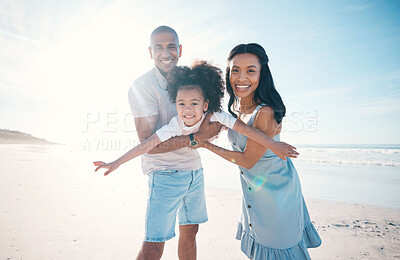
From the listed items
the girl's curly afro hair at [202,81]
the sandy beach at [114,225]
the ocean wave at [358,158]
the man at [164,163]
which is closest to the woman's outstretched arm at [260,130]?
the man at [164,163]

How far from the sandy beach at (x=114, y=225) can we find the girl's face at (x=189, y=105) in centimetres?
204

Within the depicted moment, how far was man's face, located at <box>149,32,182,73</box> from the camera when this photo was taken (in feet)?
8.05

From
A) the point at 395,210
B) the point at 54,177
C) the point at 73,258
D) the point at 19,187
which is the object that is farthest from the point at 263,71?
the point at 54,177

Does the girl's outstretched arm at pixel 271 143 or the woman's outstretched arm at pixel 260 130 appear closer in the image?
the girl's outstretched arm at pixel 271 143

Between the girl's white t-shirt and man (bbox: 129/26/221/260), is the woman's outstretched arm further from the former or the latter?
man (bbox: 129/26/221/260)

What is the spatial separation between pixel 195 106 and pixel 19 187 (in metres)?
5.87

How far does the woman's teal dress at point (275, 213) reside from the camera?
184 cm

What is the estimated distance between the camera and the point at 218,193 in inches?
257

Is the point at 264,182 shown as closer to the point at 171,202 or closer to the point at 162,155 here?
the point at 171,202

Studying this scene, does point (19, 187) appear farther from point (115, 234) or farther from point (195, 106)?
point (195, 106)

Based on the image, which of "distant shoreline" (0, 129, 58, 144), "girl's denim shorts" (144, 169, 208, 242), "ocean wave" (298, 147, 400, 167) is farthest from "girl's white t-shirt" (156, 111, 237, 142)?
"distant shoreline" (0, 129, 58, 144)

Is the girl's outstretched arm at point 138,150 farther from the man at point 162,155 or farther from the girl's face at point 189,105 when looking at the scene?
the girl's face at point 189,105

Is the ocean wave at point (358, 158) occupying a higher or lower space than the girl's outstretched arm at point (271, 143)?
lower

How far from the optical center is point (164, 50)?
247 centimetres
